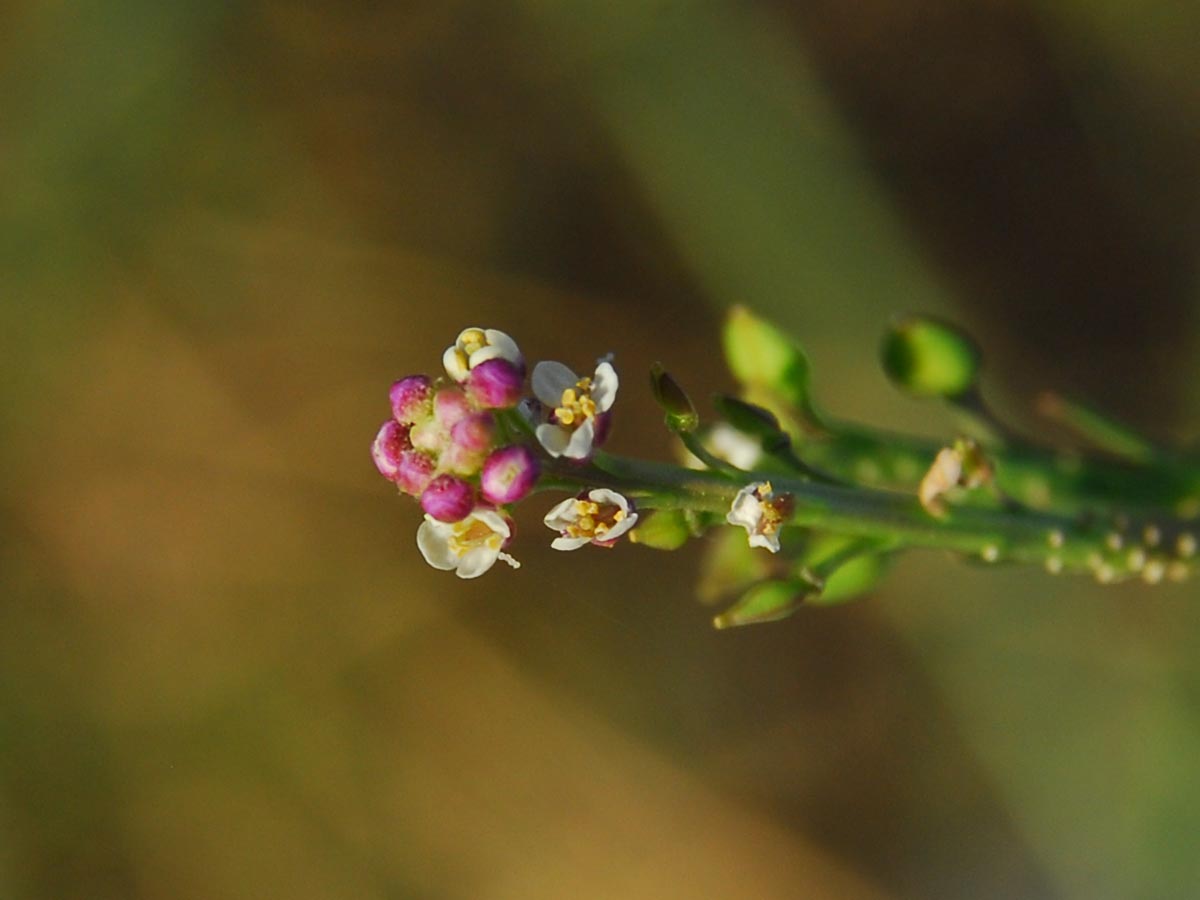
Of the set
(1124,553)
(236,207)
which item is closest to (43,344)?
(236,207)

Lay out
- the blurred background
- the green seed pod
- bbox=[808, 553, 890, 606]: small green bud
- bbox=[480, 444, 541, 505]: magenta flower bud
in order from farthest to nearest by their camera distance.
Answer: the blurred background
the green seed pod
bbox=[808, 553, 890, 606]: small green bud
bbox=[480, 444, 541, 505]: magenta flower bud

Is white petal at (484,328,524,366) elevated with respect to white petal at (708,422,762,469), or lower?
lower

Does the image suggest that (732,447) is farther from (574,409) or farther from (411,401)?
(411,401)

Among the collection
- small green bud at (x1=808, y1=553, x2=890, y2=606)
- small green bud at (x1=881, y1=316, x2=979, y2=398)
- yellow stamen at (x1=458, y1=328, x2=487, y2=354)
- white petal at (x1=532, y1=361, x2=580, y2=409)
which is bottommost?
yellow stamen at (x1=458, y1=328, x2=487, y2=354)

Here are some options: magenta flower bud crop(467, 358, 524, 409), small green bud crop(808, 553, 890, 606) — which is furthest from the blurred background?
magenta flower bud crop(467, 358, 524, 409)

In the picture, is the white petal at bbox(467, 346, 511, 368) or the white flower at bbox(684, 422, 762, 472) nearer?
the white petal at bbox(467, 346, 511, 368)

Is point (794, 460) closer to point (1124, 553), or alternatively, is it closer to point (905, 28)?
point (1124, 553)

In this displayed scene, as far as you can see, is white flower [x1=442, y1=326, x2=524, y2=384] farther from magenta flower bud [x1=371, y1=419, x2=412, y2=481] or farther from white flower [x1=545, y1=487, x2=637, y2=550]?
white flower [x1=545, y1=487, x2=637, y2=550]
